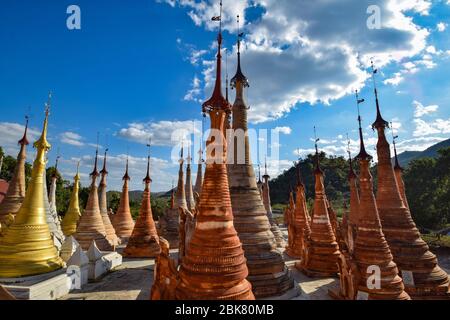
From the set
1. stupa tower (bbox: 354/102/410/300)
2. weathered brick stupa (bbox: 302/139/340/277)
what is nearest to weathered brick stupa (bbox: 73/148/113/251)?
weathered brick stupa (bbox: 302/139/340/277)

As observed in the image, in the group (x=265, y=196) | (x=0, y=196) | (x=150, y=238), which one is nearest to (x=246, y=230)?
(x=150, y=238)

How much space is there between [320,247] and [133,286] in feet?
40.0

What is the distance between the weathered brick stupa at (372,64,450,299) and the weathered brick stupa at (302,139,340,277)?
12.4ft

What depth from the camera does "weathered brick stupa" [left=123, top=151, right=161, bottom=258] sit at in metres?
24.3

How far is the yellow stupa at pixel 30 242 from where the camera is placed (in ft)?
44.5

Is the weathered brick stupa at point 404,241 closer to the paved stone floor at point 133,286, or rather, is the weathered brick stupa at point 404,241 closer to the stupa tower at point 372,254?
the stupa tower at point 372,254

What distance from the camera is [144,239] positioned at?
968 inches

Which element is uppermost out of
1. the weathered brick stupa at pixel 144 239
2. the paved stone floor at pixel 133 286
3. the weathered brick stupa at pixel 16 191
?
the weathered brick stupa at pixel 16 191

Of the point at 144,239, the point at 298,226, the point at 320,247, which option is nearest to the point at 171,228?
the point at 144,239

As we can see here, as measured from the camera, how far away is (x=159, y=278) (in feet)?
28.9

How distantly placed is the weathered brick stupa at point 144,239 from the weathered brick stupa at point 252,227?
1295 cm

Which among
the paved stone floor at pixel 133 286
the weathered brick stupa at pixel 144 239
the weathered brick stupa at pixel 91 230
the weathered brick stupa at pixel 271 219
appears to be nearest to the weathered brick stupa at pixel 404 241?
the paved stone floor at pixel 133 286

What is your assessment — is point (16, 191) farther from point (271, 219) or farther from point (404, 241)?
point (404, 241)
